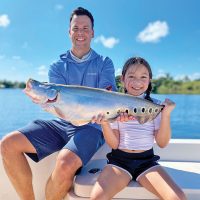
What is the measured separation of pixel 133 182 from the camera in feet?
7.68

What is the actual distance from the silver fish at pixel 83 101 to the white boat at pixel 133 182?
1.75 ft

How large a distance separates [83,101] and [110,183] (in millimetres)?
564

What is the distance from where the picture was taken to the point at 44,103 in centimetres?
218

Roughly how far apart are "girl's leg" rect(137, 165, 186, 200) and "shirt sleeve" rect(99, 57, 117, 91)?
83cm

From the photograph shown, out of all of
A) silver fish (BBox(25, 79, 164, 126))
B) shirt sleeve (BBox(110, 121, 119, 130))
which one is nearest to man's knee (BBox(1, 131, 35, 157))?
silver fish (BBox(25, 79, 164, 126))

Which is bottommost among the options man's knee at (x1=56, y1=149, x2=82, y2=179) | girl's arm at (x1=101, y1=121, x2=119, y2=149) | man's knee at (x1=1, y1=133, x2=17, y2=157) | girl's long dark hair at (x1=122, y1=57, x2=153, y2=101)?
man's knee at (x1=56, y1=149, x2=82, y2=179)

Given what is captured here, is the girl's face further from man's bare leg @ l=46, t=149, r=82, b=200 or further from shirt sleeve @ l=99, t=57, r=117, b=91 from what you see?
man's bare leg @ l=46, t=149, r=82, b=200

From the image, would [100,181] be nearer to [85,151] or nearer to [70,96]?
[85,151]

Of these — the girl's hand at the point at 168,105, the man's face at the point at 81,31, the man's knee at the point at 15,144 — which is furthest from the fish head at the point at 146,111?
the man's face at the point at 81,31

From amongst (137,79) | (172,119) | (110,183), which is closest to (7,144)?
(110,183)

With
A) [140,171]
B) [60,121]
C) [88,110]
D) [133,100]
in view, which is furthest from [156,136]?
[60,121]

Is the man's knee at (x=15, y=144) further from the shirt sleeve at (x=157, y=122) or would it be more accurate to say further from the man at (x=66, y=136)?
the shirt sleeve at (x=157, y=122)

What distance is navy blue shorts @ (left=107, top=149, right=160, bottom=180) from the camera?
235 cm

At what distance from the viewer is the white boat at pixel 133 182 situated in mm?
2271
